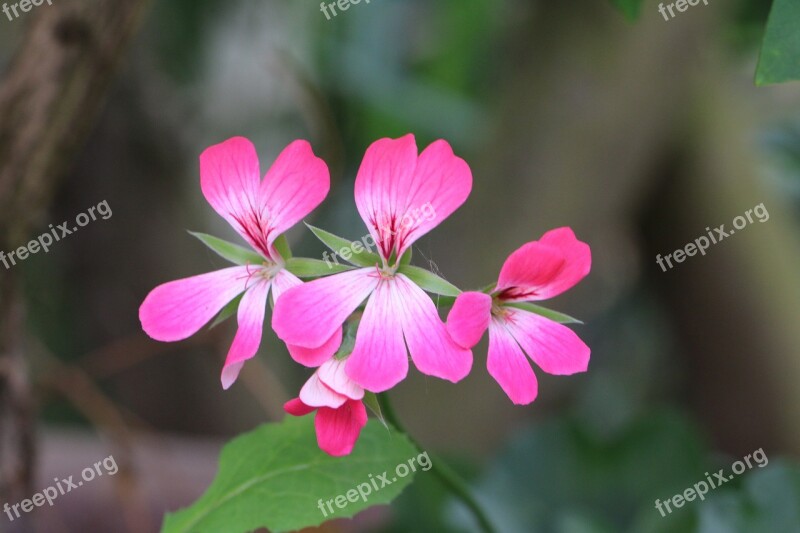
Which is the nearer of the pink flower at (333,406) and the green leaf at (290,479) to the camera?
the pink flower at (333,406)

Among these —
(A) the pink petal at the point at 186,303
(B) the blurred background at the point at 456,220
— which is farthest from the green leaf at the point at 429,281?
(B) the blurred background at the point at 456,220

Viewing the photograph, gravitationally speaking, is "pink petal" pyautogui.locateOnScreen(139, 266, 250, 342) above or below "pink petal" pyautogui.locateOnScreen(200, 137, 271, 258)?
below

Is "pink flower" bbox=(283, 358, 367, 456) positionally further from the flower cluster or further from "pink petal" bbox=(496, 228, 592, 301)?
"pink petal" bbox=(496, 228, 592, 301)

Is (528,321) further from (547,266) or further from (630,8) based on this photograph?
(630,8)

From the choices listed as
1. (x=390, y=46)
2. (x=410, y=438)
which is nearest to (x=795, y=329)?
(x=410, y=438)

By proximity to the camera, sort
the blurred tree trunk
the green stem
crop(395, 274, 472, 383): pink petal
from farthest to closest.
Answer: the blurred tree trunk, the green stem, crop(395, 274, 472, 383): pink petal

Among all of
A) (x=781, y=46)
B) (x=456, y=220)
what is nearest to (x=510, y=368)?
(x=781, y=46)

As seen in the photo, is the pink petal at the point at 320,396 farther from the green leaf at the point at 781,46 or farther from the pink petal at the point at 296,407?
the green leaf at the point at 781,46

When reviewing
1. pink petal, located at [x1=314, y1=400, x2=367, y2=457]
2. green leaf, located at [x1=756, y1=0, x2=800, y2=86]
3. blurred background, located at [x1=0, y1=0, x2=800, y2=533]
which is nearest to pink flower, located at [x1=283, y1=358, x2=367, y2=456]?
pink petal, located at [x1=314, y1=400, x2=367, y2=457]
